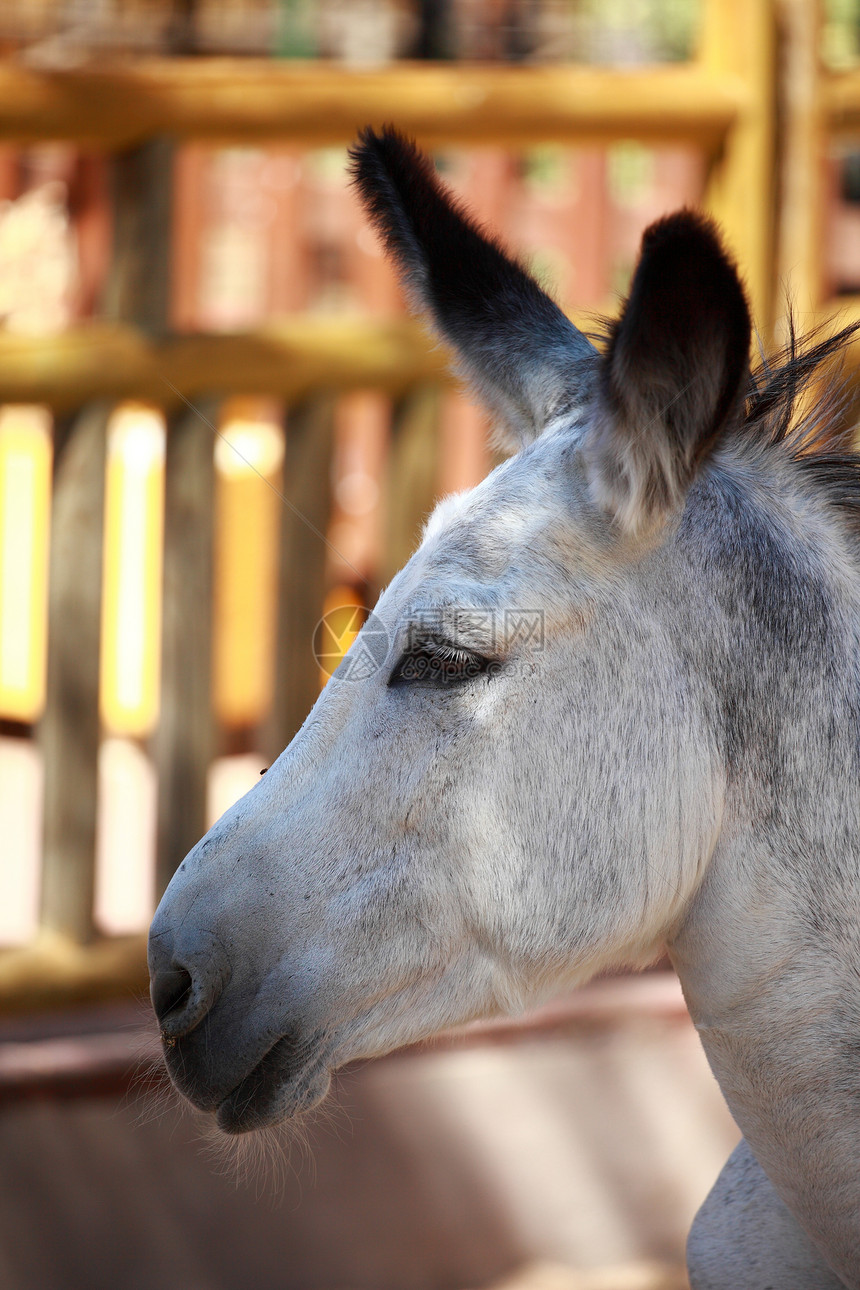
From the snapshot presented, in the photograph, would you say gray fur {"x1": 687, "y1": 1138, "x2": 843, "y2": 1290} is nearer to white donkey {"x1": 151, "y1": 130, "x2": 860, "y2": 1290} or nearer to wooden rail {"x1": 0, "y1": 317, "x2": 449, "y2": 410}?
white donkey {"x1": 151, "y1": 130, "x2": 860, "y2": 1290}

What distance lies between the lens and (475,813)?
1.40 metres

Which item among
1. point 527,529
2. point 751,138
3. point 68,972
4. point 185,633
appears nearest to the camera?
point 527,529

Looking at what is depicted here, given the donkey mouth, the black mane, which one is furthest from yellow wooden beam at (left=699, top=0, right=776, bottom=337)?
the donkey mouth

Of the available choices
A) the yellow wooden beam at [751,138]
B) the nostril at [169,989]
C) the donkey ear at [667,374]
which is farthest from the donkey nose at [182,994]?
the yellow wooden beam at [751,138]

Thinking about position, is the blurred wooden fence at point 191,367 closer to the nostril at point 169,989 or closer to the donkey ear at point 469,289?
A: the donkey ear at point 469,289

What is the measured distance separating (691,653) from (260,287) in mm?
6448

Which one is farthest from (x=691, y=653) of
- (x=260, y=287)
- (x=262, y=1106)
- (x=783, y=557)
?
(x=260, y=287)

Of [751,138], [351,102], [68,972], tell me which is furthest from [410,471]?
[68,972]

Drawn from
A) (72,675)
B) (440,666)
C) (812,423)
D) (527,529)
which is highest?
(812,423)

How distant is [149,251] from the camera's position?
292cm

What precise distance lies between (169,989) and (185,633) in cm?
164

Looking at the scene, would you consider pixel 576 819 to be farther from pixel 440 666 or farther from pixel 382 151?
pixel 382 151

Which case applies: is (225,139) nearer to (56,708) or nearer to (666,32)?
(56,708)

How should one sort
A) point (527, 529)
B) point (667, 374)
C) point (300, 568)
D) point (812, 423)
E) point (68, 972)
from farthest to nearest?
1. point (300, 568)
2. point (68, 972)
3. point (812, 423)
4. point (527, 529)
5. point (667, 374)
